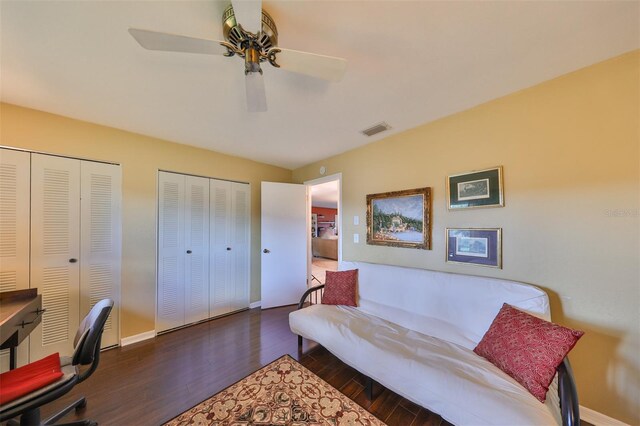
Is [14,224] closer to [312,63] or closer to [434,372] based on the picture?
[312,63]

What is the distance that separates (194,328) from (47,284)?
1.47 meters

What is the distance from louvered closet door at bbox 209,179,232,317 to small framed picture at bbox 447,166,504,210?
9.52 ft

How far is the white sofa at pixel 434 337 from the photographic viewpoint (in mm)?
1128

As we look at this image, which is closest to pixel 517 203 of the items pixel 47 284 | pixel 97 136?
pixel 97 136

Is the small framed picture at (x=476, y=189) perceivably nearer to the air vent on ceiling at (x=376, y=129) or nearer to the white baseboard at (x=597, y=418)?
the air vent on ceiling at (x=376, y=129)

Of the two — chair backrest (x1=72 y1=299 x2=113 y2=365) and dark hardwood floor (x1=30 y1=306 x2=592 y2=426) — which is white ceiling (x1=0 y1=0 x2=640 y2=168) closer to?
chair backrest (x1=72 y1=299 x2=113 y2=365)

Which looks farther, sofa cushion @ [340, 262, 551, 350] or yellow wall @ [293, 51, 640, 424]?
sofa cushion @ [340, 262, 551, 350]

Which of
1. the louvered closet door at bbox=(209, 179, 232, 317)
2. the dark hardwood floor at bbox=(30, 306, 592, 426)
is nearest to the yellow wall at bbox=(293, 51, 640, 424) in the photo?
the dark hardwood floor at bbox=(30, 306, 592, 426)

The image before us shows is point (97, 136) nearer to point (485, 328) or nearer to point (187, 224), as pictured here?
point (187, 224)

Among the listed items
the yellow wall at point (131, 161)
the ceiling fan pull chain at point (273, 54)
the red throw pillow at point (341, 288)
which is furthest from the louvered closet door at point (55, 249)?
the red throw pillow at point (341, 288)

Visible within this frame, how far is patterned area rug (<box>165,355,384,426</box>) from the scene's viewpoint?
4.73 ft

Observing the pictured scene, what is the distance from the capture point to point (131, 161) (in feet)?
8.06

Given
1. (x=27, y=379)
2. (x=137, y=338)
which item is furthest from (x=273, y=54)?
(x=137, y=338)

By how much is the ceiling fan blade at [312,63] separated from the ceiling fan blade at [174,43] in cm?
32
